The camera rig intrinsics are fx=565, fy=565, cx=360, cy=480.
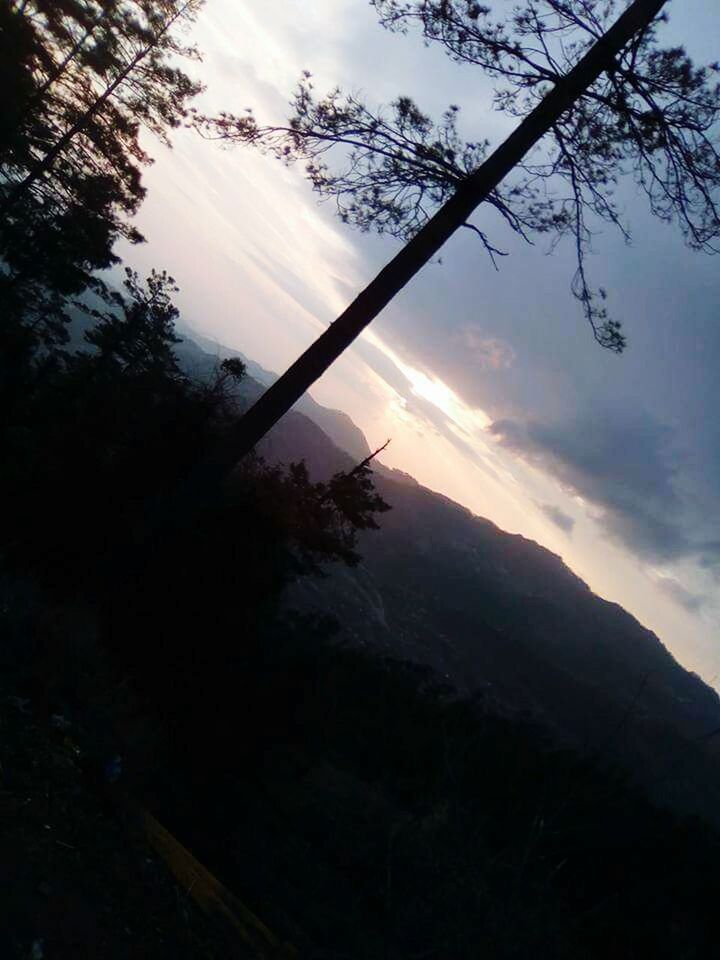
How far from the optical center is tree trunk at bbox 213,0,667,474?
573 centimetres

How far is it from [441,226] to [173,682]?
10.0 meters

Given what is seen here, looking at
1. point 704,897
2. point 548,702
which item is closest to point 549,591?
point 548,702

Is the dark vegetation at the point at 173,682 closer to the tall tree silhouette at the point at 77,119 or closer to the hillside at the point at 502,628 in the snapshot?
the tall tree silhouette at the point at 77,119

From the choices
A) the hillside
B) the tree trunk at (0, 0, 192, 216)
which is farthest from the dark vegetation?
the hillside

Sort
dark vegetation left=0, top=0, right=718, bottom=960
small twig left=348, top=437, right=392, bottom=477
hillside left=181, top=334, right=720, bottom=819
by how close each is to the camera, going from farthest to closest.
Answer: hillside left=181, top=334, right=720, bottom=819
small twig left=348, top=437, right=392, bottom=477
dark vegetation left=0, top=0, right=718, bottom=960

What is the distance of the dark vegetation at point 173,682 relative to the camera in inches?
215

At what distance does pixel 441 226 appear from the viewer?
6152mm

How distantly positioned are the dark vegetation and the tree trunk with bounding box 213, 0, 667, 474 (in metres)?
1.03

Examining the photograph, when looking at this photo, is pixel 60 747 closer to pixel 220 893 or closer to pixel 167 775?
pixel 220 893

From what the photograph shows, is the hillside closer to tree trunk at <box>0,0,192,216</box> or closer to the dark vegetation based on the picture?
the dark vegetation

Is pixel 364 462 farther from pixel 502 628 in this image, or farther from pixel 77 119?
pixel 502 628

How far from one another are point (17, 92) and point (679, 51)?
505 inches

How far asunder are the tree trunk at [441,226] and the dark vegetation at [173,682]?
3.37ft

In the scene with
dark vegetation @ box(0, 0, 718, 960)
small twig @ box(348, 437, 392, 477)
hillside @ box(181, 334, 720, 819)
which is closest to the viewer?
dark vegetation @ box(0, 0, 718, 960)
